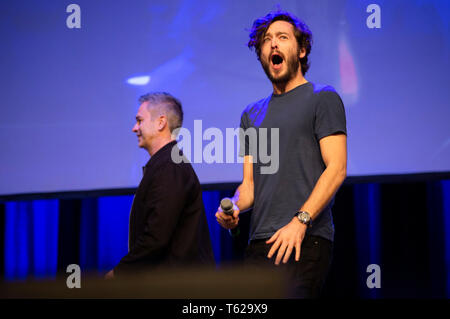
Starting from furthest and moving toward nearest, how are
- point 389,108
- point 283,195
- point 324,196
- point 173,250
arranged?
point 389,108, point 173,250, point 283,195, point 324,196

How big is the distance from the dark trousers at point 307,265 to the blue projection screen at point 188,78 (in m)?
1.19

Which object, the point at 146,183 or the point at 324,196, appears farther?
the point at 146,183

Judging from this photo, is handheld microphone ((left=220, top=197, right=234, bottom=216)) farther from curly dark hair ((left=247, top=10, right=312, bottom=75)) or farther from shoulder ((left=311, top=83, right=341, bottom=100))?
curly dark hair ((left=247, top=10, right=312, bottom=75))

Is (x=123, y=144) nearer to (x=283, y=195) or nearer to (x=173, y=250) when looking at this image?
(x=173, y=250)

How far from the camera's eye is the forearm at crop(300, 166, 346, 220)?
1482 mm

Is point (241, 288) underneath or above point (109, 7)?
underneath

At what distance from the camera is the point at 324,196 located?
4.92 feet

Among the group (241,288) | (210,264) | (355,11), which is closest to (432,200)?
(355,11)

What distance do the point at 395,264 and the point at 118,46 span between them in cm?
195

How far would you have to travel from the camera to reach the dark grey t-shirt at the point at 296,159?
63.0 inches

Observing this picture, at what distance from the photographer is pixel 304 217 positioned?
1.46 metres

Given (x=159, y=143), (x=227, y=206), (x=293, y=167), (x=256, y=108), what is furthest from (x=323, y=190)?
(x=159, y=143)

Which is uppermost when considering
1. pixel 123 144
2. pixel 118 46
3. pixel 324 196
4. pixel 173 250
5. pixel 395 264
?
pixel 118 46

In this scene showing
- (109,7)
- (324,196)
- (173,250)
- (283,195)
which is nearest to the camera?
(324,196)
